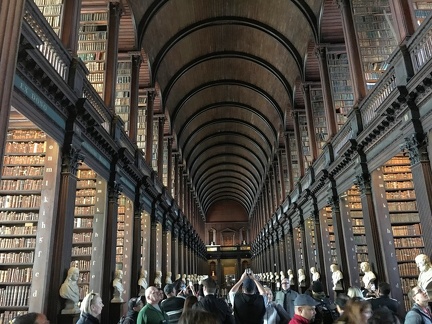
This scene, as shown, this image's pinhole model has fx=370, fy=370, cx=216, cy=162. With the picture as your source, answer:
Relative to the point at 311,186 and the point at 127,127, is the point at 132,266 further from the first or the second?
the point at 311,186

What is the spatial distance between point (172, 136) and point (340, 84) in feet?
32.6

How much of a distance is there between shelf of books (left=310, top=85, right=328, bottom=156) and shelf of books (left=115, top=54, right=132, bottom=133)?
22.0 ft

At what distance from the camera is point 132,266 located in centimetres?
1003

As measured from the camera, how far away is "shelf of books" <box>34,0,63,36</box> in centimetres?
697

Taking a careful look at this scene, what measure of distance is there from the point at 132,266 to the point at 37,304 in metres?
4.52

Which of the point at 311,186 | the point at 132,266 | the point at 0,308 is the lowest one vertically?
the point at 0,308

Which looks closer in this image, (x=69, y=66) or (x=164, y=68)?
(x=69, y=66)

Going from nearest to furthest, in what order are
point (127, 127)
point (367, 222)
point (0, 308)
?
point (0, 308) → point (367, 222) → point (127, 127)

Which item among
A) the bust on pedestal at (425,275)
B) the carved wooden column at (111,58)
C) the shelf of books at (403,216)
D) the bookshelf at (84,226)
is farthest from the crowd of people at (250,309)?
the carved wooden column at (111,58)

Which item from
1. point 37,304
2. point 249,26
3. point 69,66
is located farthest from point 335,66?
point 37,304

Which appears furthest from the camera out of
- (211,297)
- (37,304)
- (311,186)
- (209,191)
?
(209,191)

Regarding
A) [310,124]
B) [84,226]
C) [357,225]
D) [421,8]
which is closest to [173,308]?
[84,226]

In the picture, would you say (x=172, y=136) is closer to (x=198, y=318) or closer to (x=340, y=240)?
(x=340, y=240)

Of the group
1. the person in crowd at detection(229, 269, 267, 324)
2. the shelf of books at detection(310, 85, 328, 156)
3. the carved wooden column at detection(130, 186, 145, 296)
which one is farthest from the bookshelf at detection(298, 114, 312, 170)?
the person in crowd at detection(229, 269, 267, 324)
